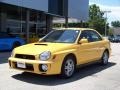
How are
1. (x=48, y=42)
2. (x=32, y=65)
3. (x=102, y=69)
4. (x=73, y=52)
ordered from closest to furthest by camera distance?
(x=32, y=65) < (x=73, y=52) < (x=48, y=42) < (x=102, y=69)

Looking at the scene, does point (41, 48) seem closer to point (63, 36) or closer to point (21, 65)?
point (21, 65)

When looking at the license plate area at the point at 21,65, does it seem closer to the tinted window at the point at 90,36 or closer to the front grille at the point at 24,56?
the front grille at the point at 24,56

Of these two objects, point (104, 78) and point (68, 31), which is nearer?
point (104, 78)

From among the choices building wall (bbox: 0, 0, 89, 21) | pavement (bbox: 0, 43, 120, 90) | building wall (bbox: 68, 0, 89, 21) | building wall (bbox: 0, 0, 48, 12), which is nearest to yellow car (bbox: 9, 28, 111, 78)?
pavement (bbox: 0, 43, 120, 90)

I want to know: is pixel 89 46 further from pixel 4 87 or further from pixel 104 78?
pixel 4 87

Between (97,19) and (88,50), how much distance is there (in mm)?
74335

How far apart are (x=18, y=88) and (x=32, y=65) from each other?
0.89m

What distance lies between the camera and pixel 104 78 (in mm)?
8461

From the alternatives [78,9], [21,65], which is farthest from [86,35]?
[78,9]

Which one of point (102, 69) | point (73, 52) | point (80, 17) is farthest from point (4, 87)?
point (80, 17)

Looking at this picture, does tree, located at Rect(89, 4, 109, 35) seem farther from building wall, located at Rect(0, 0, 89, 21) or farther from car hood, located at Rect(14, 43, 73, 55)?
car hood, located at Rect(14, 43, 73, 55)

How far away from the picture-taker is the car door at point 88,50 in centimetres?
896

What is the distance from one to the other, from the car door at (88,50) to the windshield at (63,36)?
0.90 ft

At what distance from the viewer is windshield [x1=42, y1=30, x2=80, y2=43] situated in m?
8.93
